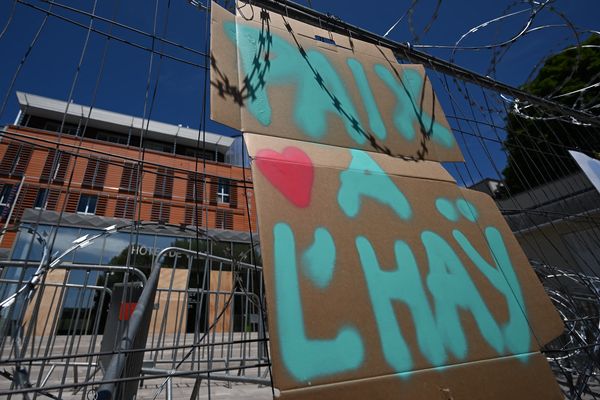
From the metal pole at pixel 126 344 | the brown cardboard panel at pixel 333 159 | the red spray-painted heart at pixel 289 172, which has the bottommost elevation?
the metal pole at pixel 126 344

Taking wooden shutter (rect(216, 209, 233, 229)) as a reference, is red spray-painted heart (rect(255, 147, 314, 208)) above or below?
below

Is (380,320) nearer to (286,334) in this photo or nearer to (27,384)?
(286,334)

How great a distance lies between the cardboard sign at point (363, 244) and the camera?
1.46 meters

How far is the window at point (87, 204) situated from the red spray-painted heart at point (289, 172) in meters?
20.4

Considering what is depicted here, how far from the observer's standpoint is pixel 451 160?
2877 millimetres

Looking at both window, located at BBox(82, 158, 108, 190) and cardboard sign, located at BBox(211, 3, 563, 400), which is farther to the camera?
window, located at BBox(82, 158, 108, 190)

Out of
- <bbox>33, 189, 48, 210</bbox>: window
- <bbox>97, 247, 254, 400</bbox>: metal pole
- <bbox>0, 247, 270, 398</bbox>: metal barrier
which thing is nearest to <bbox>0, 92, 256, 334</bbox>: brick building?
<bbox>33, 189, 48, 210</bbox>: window

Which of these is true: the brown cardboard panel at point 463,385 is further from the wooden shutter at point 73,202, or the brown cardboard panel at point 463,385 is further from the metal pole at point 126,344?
the wooden shutter at point 73,202

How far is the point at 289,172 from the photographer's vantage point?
1850 millimetres

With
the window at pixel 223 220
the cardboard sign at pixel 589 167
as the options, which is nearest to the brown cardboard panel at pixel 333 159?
the cardboard sign at pixel 589 167

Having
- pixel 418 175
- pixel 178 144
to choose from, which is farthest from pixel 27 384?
pixel 178 144

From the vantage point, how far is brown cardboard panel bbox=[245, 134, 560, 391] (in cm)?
144

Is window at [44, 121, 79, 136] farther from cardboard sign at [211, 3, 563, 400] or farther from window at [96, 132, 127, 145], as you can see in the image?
cardboard sign at [211, 3, 563, 400]

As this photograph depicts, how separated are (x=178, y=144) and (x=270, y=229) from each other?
2841 centimetres
